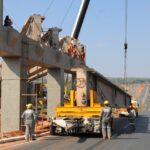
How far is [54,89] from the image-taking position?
32.3m

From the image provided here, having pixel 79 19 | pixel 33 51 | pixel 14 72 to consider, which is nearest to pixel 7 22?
pixel 14 72

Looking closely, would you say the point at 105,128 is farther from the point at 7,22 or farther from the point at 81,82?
the point at 7,22

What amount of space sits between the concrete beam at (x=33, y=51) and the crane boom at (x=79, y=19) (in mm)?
7962

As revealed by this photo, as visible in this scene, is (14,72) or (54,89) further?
(54,89)

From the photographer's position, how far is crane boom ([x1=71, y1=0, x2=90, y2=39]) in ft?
142

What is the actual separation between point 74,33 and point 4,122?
69.5 ft

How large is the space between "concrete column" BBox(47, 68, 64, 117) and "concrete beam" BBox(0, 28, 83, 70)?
0.69m

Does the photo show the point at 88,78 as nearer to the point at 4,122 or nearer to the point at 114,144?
the point at 4,122

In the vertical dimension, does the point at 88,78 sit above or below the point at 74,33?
below

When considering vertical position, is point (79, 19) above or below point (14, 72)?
above

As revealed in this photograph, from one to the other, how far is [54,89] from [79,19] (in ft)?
43.0

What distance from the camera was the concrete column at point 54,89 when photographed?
105ft

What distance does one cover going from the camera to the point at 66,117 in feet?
72.6

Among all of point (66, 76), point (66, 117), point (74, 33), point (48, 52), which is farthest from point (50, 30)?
point (74, 33)
